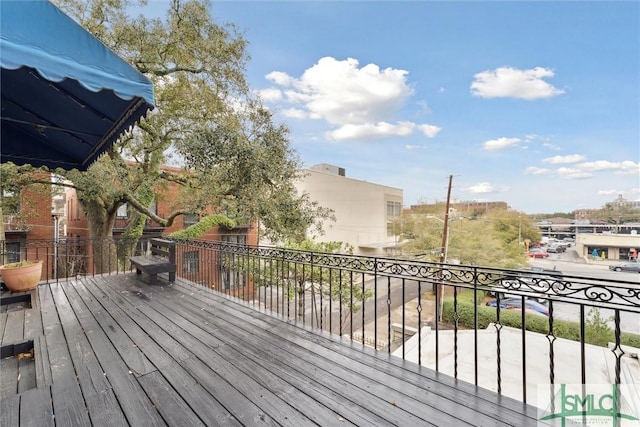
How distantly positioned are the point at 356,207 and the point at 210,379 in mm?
25732

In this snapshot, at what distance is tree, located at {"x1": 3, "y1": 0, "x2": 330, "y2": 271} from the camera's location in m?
7.19

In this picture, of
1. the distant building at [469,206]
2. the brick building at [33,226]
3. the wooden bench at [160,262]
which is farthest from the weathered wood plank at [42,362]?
the distant building at [469,206]

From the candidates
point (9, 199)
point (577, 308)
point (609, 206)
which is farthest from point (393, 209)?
point (9, 199)

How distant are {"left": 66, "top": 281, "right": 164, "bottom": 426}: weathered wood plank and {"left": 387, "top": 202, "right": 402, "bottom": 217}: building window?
98.8 feet

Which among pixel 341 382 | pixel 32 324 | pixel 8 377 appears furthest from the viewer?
pixel 32 324

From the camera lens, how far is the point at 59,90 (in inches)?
93.8

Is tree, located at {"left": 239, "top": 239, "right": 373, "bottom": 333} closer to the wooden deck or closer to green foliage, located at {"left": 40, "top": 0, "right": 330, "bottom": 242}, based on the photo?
the wooden deck

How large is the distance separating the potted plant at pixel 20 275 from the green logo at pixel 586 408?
6.21 m

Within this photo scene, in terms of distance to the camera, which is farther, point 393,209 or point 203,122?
point 393,209

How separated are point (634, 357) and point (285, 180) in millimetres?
8949

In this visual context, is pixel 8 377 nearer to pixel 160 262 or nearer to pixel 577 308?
pixel 160 262

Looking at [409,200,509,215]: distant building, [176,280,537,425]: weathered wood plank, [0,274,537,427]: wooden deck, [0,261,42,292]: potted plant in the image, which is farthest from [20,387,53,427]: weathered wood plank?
[409,200,509,215]: distant building

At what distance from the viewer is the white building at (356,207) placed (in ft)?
81.0

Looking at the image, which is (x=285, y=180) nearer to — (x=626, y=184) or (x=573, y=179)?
(x=626, y=184)
